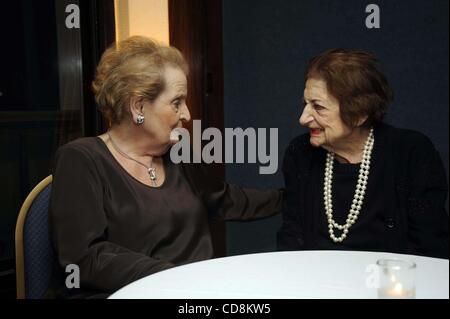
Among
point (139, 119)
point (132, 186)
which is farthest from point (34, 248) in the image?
point (139, 119)

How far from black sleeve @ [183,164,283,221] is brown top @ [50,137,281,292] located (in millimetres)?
49

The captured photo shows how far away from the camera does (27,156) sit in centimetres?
235

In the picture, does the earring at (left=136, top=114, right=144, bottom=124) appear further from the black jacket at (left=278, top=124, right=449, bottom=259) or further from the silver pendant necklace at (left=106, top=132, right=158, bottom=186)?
the black jacket at (left=278, top=124, right=449, bottom=259)

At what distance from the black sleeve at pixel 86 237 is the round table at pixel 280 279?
31cm

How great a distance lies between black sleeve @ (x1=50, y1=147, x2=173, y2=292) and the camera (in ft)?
4.49

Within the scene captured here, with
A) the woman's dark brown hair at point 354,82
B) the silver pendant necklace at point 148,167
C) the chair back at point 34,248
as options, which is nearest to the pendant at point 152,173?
the silver pendant necklace at point 148,167

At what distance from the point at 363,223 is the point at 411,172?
19 cm

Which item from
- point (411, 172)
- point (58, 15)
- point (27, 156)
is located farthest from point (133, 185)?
point (27, 156)

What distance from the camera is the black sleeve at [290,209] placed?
166cm

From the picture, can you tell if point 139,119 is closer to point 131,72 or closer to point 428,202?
point 131,72
